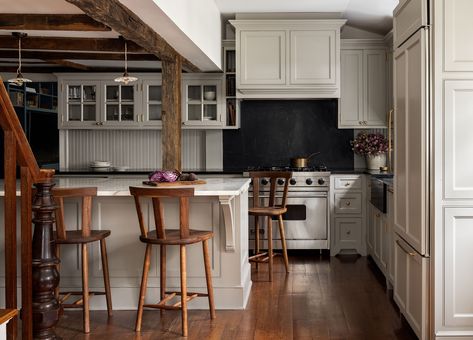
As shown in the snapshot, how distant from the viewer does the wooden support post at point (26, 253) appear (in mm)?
2570

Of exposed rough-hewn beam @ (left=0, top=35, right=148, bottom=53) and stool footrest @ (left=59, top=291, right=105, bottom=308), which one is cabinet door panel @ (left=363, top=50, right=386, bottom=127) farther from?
stool footrest @ (left=59, top=291, right=105, bottom=308)

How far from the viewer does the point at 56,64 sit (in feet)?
23.9

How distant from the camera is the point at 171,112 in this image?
587 centimetres

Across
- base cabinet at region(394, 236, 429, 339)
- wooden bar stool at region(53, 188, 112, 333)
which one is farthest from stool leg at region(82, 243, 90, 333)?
base cabinet at region(394, 236, 429, 339)

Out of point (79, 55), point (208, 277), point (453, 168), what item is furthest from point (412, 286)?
point (79, 55)

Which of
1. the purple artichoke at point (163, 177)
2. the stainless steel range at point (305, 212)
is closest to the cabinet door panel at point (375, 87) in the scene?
the stainless steel range at point (305, 212)

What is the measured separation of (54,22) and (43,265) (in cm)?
277

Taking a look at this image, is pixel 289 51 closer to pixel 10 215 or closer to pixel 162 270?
pixel 162 270

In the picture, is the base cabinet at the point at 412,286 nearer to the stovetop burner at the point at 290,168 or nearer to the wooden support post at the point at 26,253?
the wooden support post at the point at 26,253

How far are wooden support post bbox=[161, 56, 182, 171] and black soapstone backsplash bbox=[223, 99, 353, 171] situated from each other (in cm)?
186

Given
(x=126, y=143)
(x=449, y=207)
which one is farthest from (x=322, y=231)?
(x=449, y=207)

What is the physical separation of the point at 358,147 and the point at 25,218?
531cm

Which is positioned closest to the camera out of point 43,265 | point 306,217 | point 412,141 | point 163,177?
point 43,265

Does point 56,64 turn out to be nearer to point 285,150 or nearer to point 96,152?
point 96,152
